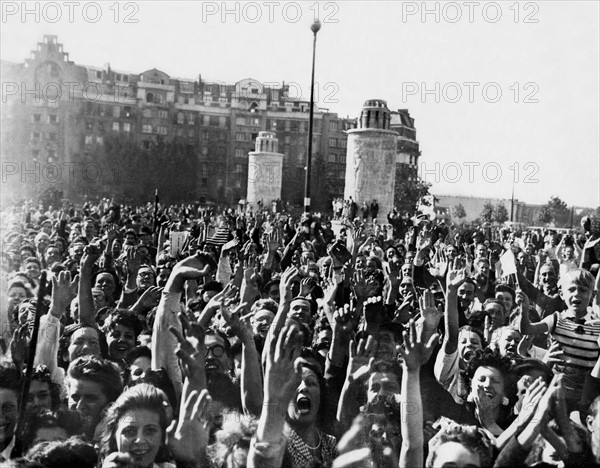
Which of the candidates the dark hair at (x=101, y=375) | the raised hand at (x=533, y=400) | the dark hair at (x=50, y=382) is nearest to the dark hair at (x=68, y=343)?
the dark hair at (x=50, y=382)

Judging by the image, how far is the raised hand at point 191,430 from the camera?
3.63 m

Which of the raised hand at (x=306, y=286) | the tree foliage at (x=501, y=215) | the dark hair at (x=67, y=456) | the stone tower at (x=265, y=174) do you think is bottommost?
the dark hair at (x=67, y=456)

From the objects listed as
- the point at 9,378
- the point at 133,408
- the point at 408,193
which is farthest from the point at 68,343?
the point at 408,193

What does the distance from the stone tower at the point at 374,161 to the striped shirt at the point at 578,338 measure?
2616 cm

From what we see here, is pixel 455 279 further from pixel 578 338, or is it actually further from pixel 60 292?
pixel 60 292

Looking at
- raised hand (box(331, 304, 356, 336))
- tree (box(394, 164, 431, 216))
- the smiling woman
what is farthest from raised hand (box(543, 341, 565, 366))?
tree (box(394, 164, 431, 216))

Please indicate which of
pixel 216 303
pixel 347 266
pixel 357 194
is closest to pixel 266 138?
pixel 357 194

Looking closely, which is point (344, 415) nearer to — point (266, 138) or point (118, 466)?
point (118, 466)

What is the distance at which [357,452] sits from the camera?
3.71m

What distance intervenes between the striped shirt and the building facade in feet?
194

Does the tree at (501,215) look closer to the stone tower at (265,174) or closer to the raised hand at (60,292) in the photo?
the stone tower at (265,174)

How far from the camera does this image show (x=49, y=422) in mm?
4430

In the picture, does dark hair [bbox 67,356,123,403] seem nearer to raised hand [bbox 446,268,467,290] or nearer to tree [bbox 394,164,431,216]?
raised hand [bbox 446,268,467,290]

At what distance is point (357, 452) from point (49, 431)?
192 centimetres
